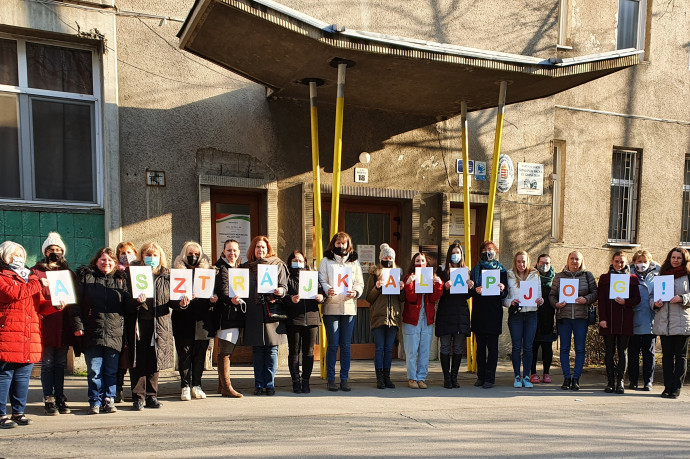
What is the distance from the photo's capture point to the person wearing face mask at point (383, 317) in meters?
6.68

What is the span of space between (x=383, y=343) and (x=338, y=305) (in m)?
0.77

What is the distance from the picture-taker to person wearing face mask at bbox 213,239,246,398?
6.09 meters

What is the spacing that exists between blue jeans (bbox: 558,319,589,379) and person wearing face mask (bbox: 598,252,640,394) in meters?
0.25

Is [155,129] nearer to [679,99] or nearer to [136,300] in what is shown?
[136,300]

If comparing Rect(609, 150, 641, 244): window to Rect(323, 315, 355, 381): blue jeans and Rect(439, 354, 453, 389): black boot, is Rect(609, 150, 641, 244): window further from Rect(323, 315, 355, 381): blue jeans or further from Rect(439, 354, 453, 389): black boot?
Rect(323, 315, 355, 381): blue jeans

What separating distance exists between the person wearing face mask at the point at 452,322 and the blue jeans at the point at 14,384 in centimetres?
447

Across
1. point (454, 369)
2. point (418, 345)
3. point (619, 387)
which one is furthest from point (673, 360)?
point (418, 345)

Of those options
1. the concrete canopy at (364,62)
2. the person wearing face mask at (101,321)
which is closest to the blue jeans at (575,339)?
the concrete canopy at (364,62)

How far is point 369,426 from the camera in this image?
204 inches

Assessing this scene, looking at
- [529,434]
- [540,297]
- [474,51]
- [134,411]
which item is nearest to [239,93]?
[474,51]

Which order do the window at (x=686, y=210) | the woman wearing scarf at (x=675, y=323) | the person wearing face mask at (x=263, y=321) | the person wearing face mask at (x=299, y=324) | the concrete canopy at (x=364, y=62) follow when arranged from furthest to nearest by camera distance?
the window at (x=686, y=210)
the woman wearing scarf at (x=675, y=323)
the person wearing face mask at (x=299, y=324)
the person wearing face mask at (x=263, y=321)
the concrete canopy at (x=364, y=62)

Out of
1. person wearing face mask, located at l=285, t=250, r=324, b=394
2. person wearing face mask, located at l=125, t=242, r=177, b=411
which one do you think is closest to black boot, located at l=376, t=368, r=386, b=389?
person wearing face mask, located at l=285, t=250, r=324, b=394

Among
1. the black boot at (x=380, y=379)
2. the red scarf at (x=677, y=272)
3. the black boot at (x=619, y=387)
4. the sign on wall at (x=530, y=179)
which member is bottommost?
the black boot at (x=619, y=387)

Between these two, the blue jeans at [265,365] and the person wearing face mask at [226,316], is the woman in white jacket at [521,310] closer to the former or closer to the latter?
the blue jeans at [265,365]
